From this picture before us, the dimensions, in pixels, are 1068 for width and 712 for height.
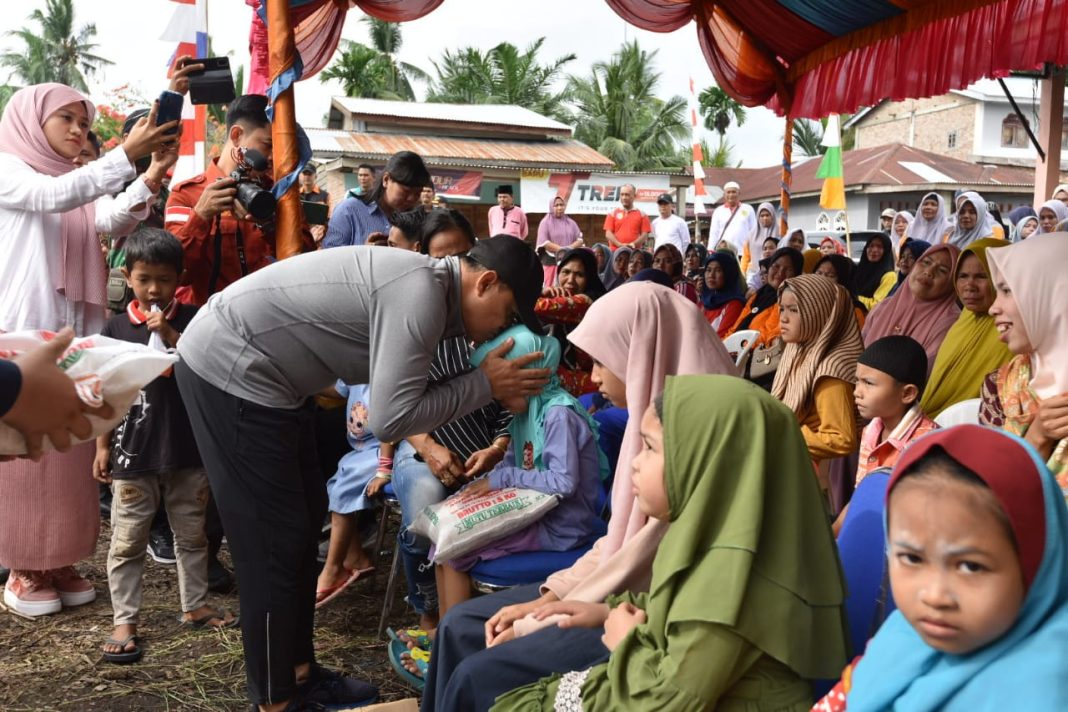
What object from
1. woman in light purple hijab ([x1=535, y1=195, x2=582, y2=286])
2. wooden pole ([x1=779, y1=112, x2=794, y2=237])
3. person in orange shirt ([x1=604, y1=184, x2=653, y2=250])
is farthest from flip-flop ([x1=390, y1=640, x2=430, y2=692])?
person in orange shirt ([x1=604, y1=184, x2=653, y2=250])

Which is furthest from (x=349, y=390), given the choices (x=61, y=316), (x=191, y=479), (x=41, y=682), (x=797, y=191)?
(x=797, y=191)

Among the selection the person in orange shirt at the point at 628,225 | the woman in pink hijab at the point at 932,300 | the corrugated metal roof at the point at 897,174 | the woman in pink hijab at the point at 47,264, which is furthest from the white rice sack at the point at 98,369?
the corrugated metal roof at the point at 897,174

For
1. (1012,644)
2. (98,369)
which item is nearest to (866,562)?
(1012,644)

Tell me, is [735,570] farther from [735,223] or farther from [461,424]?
[735,223]

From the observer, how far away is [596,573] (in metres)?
2.05

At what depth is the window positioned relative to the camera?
2662 centimetres

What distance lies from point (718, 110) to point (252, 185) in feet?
120

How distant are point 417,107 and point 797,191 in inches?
493

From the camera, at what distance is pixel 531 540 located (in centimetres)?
259

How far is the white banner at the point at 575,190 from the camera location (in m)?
17.1

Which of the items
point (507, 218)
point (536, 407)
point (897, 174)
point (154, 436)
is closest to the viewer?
point (536, 407)

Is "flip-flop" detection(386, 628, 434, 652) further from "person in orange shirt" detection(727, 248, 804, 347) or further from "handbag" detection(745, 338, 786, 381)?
"person in orange shirt" detection(727, 248, 804, 347)

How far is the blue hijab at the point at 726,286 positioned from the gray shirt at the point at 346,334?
14.4 feet

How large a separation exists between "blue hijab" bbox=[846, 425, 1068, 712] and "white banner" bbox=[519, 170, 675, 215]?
1606cm
